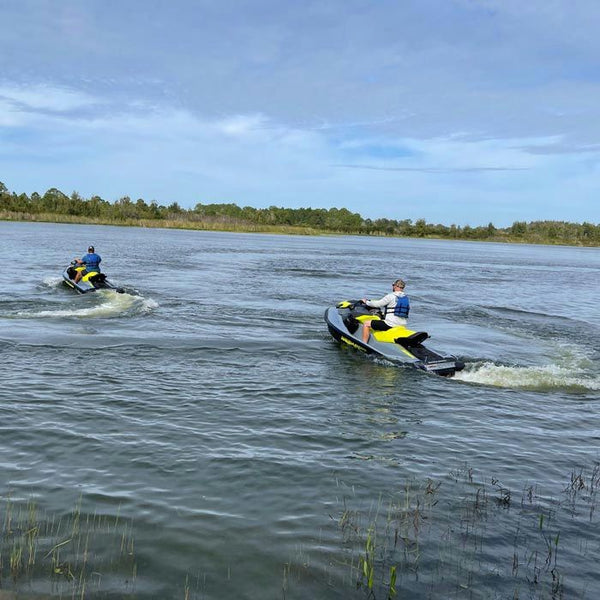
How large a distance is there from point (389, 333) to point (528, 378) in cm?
306

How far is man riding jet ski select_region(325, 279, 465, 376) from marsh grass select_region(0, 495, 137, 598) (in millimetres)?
8242

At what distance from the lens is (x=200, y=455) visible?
773 cm

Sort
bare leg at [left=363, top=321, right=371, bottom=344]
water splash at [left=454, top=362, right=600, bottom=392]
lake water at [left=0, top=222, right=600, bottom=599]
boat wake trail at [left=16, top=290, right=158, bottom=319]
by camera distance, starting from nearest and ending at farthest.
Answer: lake water at [left=0, top=222, right=600, bottom=599] → water splash at [left=454, top=362, right=600, bottom=392] → bare leg at [left=363, top=321, right=371, bottom=344] → boat wake trail at [left=16, top=290, right=158, bottom=319]

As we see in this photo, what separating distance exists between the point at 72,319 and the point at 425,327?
34.8 ft

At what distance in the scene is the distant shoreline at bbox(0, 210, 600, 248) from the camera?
89.2 m

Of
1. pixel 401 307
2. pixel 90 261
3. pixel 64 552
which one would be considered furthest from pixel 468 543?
pixel 90 261

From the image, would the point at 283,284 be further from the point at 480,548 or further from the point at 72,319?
the point at 480,548

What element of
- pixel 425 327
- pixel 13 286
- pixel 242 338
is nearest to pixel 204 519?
pixel 242 338

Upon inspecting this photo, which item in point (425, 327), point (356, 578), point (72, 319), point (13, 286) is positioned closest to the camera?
point (356, 578)

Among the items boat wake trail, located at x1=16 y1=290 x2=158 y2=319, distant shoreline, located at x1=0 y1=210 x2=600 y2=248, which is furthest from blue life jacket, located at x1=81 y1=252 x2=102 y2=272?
distant shoreline, located at x1=0 y1=210 x2=600 y2=248

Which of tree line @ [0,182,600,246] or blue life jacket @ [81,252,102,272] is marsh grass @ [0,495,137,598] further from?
tree line @ [0,182,600,246]

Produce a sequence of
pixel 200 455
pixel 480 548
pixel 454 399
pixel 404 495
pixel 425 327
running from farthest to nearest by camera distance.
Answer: pixel 425 327 → pixel 454 399 → pixel 200 455 → pixel 404 495 → pixel 480 548

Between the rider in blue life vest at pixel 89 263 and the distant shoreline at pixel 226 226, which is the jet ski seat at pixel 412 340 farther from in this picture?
the distant shoreline at pixel 226 226

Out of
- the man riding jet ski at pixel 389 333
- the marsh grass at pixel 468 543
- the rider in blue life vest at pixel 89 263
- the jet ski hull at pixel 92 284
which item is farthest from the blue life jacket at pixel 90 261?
the marsh grass at pixel 468 543
